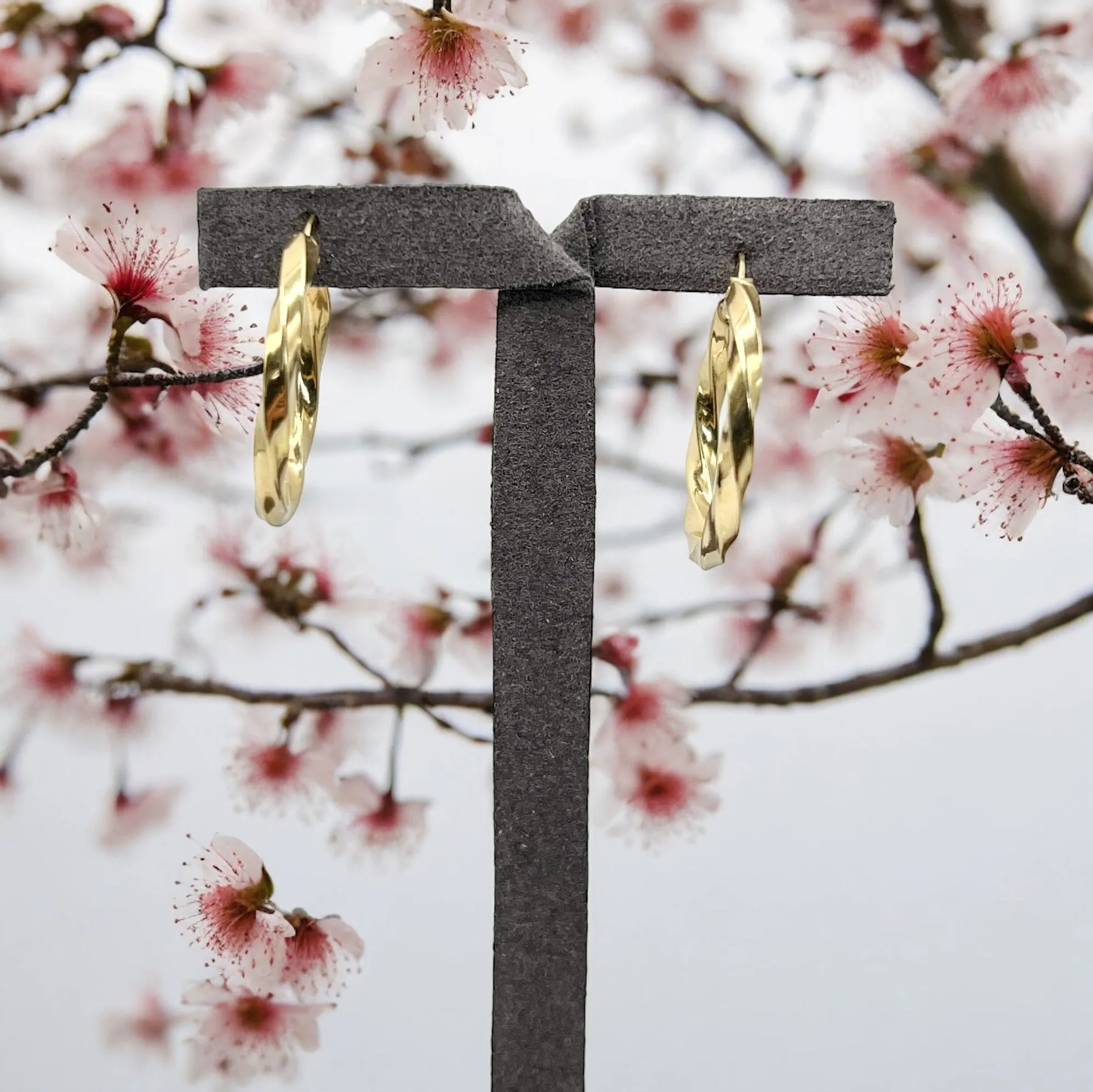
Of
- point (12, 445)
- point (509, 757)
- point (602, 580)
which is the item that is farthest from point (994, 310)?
point (12, 445)

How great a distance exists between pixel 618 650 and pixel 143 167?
356mm

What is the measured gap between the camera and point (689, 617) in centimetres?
62

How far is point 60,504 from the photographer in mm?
467

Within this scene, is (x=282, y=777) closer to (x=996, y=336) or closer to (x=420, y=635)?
(x=420, y=635)

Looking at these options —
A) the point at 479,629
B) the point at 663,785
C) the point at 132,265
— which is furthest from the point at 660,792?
the point at 132,265

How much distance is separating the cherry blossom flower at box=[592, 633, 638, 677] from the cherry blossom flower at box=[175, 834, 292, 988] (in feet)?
0.64

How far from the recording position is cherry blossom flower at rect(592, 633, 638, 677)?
0.54 m

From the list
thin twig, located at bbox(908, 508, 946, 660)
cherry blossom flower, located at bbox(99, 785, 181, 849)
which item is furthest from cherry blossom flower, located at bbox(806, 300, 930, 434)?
cherry blossom flower, located at bbox(99, 785, 181, 849)

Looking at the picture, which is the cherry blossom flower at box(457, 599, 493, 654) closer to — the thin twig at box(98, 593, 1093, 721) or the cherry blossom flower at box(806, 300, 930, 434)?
the thin twig at box(98, 593, 1093, 721)

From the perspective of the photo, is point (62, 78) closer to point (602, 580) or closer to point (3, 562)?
point (3, 562)

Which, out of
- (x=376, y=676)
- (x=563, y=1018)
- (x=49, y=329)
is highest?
(x=49, y=329)

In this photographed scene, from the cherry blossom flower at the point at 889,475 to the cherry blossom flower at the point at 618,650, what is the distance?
145mm

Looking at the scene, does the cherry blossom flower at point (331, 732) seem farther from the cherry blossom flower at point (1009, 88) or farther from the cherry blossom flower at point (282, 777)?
the cherry blossom flower at point (1009, 88)

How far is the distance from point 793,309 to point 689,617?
0.19m
